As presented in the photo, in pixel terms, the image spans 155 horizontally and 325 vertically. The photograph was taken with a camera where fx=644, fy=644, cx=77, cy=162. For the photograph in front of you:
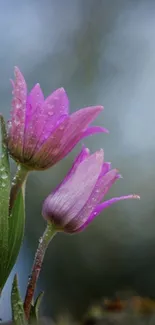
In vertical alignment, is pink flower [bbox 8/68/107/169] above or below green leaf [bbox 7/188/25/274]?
above

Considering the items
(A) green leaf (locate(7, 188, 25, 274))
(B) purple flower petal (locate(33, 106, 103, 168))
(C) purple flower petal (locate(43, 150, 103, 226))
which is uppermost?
(B) purple flower petal (locate(33, 106, 103, 168))

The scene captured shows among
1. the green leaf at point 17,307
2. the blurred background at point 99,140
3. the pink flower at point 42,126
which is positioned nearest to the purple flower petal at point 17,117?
the pink flower at point 42,126

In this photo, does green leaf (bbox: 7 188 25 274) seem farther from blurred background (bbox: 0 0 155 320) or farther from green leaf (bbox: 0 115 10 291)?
blurred background (bbox: 0 0 155 320)

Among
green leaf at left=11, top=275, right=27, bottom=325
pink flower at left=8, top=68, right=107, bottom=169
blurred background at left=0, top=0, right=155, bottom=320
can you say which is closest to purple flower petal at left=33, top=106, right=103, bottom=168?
pink flower at left=8, top=68, right=107, bottom=169

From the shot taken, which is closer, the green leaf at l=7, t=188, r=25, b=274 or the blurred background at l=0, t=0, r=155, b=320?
the green leaf at l=7, t=188, r=25, b=274

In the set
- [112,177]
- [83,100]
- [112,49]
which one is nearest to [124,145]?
[83,100]

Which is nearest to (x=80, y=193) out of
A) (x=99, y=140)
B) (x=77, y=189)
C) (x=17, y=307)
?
(x=77, y=189)
